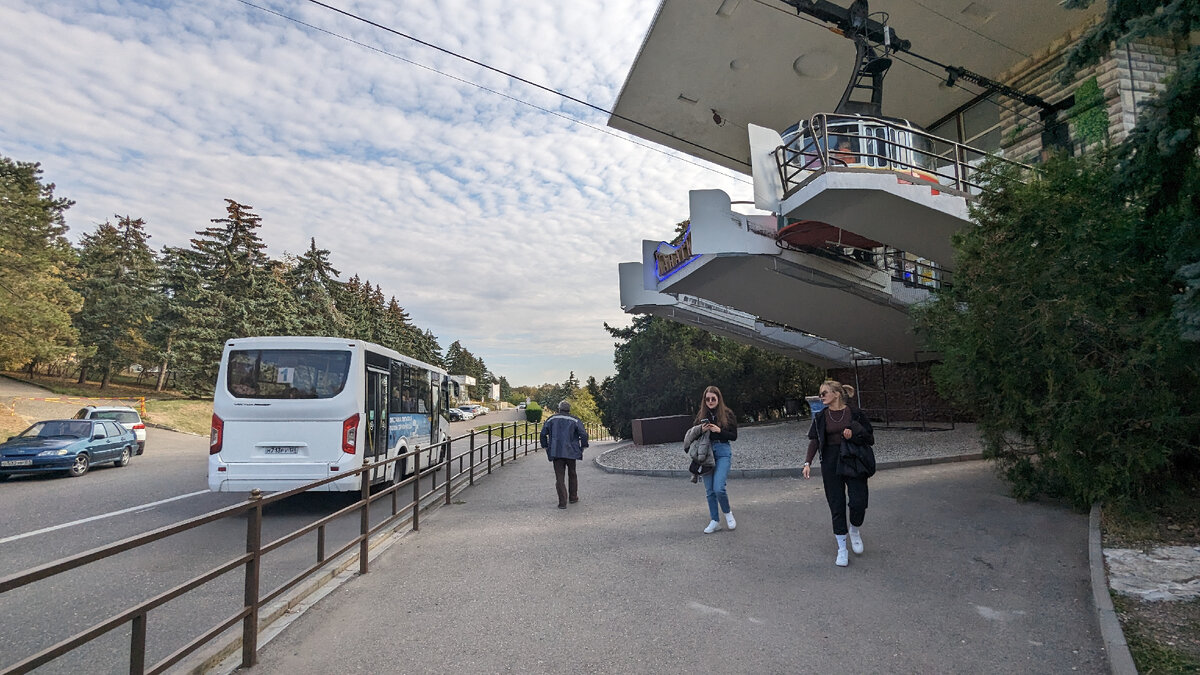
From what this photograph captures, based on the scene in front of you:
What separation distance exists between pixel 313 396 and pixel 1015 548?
884cm

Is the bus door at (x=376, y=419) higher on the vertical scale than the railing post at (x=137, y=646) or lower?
higher

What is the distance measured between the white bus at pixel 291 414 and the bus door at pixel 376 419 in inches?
0.7

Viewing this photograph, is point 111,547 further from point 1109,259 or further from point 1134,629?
point 1109,259

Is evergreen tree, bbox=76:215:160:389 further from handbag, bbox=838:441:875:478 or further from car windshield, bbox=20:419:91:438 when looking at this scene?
handbag, bbox=838:441:875:478

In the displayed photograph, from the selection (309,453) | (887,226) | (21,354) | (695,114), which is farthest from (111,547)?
(21,354)

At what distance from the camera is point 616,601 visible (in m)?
4.64

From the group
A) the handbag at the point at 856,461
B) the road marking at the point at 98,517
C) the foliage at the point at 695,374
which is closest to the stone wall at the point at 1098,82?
the handbag at the point at 856,461

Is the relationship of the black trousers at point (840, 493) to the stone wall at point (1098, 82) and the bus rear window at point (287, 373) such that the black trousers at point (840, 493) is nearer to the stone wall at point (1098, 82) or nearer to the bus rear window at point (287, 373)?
the bus rear window at point (287, 373)

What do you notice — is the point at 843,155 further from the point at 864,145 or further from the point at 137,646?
the point at 137,646

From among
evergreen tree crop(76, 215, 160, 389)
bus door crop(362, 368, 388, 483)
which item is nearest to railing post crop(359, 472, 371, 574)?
bus door crop(362, 368, 388, 483)

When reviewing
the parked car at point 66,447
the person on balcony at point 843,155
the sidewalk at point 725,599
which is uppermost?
the person on balcony at point 843,155

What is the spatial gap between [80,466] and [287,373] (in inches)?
362

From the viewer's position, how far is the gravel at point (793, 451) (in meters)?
11.8

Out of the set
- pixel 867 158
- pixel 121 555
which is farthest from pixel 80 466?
pixel 867 158
